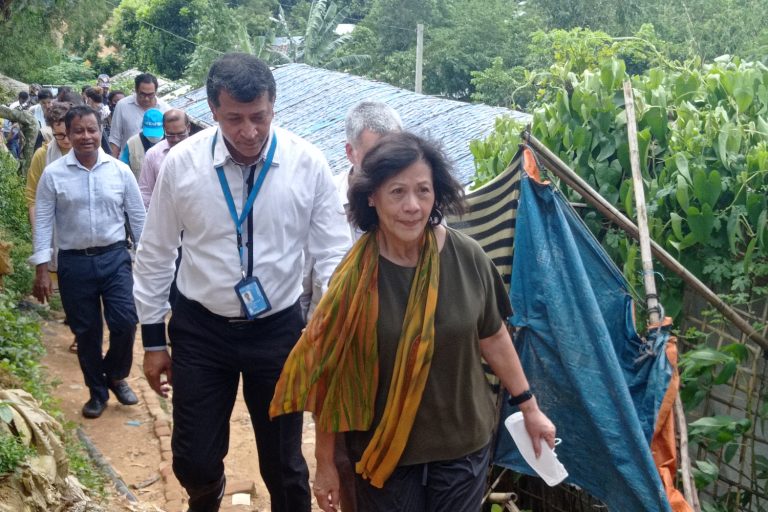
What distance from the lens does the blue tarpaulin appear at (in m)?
3.58

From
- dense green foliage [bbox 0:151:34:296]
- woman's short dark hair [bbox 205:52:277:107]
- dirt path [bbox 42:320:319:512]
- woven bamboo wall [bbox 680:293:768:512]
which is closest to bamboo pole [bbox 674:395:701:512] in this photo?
woven bamboo wall [bbox 680:293:768:512]

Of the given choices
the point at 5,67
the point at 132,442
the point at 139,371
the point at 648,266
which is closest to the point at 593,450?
the point at 648,266

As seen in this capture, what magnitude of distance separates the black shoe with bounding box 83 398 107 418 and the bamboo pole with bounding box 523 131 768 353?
3.68 meters

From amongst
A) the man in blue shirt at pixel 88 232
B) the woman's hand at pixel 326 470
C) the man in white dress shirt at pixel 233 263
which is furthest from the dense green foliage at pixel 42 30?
the woman's hand at pixel 326 470

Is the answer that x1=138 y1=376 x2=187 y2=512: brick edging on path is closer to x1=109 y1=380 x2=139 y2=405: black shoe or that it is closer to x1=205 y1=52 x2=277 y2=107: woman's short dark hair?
x1=109 y1=380 x2=139 y2=405: black shoe

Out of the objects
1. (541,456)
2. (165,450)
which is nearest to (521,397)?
(541,456)

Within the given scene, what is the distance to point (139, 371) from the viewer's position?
292 inches

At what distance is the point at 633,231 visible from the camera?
12.9 ft

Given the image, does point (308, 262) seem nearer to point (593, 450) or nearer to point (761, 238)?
point (593, 450)

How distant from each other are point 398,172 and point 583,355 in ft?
3.96

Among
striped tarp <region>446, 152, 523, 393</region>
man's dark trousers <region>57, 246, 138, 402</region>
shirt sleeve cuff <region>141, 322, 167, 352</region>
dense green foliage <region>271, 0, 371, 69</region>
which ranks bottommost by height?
dense green foliage <region>271, 0, 371, 69</region>

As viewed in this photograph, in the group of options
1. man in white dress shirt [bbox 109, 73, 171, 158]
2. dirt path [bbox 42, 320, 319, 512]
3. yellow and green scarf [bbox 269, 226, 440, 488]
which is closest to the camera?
yellow and green scarf [bbox 269, 226, 440, 488]

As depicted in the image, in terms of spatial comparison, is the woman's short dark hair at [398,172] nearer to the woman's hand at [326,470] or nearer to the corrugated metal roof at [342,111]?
the woman's hand at [326,470]

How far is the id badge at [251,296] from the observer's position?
12.2ft
